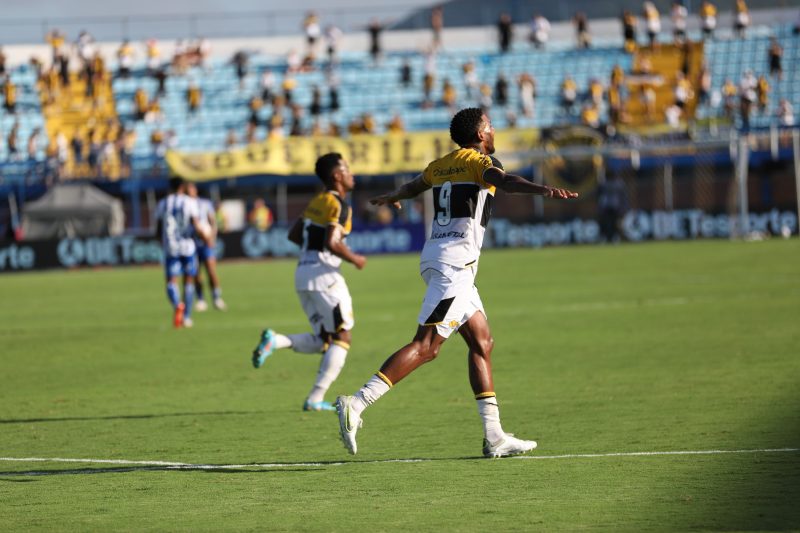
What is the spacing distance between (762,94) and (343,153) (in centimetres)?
1817

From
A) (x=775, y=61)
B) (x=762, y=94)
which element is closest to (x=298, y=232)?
(x=762, y=94)

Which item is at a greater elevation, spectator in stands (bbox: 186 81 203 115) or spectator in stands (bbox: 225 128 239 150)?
spectator in stands (bbox: 186 81 203 115)

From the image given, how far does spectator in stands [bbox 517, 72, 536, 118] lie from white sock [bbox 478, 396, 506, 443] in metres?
45.5

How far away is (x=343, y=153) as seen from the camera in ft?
147

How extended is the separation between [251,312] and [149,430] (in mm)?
12210

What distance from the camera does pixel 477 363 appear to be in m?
8.61

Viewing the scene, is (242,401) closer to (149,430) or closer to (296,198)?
(149,430)

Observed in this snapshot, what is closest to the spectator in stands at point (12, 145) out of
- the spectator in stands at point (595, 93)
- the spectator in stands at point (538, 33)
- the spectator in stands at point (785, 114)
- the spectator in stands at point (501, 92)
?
the spectator in stands at point (501, 92)

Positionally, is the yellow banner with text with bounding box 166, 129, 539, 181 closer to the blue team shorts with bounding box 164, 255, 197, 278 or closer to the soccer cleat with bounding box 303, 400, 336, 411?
the blue team shorts with bounding box 164, 255, 197, 278

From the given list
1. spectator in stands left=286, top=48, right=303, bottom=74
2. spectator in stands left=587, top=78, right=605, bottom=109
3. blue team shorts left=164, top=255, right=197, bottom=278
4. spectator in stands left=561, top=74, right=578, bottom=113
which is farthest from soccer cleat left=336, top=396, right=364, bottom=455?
spectator in stands left=286, top=48, right=303, bottom=74

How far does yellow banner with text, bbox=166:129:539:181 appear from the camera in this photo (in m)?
44.4

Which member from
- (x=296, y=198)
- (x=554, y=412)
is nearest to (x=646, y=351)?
(x=554, y=412)

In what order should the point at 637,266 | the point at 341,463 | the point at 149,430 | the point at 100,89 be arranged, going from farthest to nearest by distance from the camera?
the point at 100,89 < the point at 637,266 < the point at 149,430 < the point at 341,463

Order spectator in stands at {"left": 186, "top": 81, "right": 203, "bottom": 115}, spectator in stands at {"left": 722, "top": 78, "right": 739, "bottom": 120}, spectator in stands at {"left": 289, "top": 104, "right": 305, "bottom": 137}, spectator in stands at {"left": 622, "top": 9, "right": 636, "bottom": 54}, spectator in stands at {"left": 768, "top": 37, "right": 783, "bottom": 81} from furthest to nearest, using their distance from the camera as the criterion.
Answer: spectator in stands at {"left": 622, "top": 9, "right": 636, "bottom": 54} < spectator in stands at {"left": 186, "top": 81, "right": 203, "bottom": 115} < spectator in stands at {"left": 768, "top": 37, "right": 783, "bottom": 81} < spectator in stands at {"left": 722, "top": 78, "right": 739, "bottom": 120} < spectator in stands at {"left": 289, "top": 104, "right": 305, "bottom": 137}
